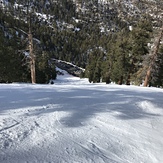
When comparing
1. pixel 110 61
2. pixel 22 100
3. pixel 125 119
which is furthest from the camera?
pixel 110 61

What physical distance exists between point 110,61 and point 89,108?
123 feet

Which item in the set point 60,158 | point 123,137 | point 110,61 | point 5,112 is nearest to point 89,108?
point 123,137

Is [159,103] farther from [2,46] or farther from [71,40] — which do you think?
[71,40]

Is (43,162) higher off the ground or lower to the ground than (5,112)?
lower

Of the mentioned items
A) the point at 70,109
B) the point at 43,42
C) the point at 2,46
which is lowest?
the point at 70,109

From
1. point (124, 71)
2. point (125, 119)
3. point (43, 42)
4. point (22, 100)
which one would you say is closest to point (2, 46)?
point (124, 71)

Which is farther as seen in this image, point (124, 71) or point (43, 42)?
point (43, 42)

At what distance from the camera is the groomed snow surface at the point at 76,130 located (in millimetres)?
3715

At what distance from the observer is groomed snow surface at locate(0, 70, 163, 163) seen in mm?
3715

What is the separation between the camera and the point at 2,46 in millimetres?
25750

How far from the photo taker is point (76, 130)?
4.78 meters

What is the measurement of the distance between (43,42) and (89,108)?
169276mm

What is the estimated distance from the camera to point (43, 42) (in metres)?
169

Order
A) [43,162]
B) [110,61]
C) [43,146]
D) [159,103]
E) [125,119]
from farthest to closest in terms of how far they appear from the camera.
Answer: [110,61] < [159,103] < [125,119] < [43,146] < [43,162]
